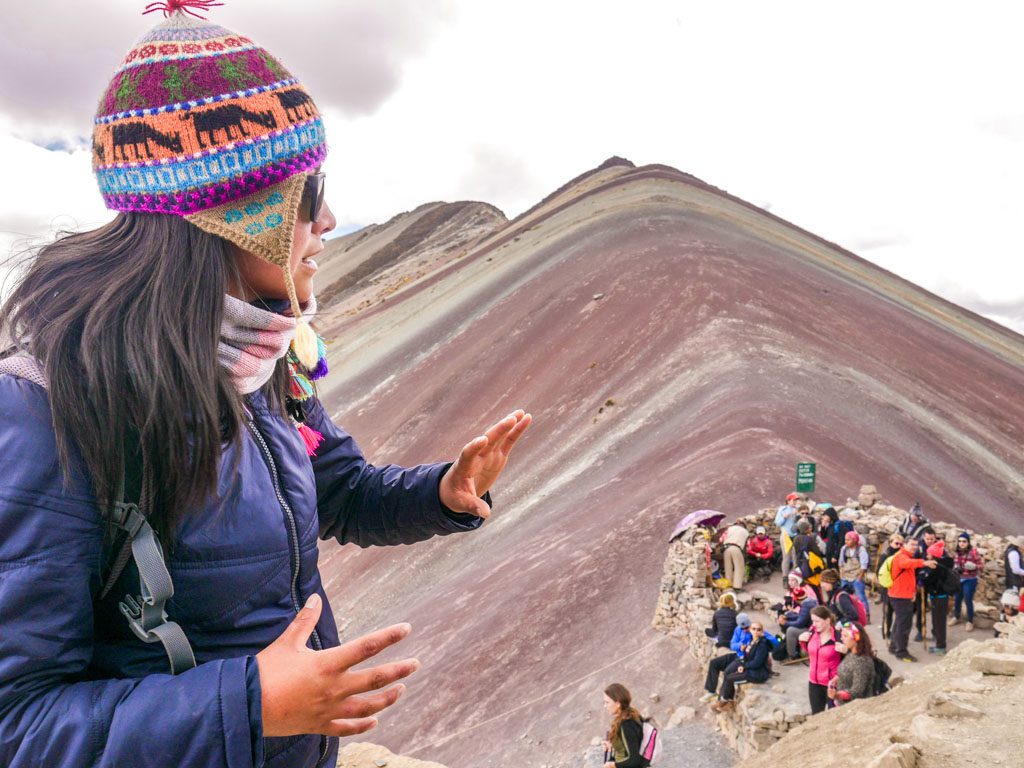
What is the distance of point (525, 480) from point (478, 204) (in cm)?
9261

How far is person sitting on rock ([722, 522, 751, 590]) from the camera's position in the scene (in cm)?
1181

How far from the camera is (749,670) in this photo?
9023 millimetres

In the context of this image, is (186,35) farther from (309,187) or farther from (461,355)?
(461,355)

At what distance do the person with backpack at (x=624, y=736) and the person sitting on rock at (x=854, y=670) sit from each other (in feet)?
7.42

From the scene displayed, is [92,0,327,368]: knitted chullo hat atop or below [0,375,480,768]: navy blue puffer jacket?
atop

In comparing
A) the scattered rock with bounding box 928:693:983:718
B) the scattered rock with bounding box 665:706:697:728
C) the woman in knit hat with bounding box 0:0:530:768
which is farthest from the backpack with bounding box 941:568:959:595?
the woman in knit hat with bounding box 0:0:530:768

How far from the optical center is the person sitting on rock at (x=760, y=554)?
40.0 feet

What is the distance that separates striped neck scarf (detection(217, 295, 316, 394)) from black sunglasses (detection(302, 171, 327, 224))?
30 cm

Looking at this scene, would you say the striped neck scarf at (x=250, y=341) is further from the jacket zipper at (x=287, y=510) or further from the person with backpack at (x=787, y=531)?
the person with backpack at (x=787, y=531)

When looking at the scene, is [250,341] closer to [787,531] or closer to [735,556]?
[735,556]

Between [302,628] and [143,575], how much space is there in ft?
1.11

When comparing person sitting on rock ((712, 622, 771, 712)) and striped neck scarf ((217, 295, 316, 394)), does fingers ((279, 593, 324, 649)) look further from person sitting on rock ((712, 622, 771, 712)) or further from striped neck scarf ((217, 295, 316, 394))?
person sitting on rock ((712, 622, 771, 712))

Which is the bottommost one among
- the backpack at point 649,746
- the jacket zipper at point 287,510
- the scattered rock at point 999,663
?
the backpack at point 649,746

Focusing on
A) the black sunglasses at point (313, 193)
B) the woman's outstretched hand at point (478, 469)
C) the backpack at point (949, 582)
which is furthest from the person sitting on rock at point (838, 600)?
the black sunglasses at point (313, 193)
